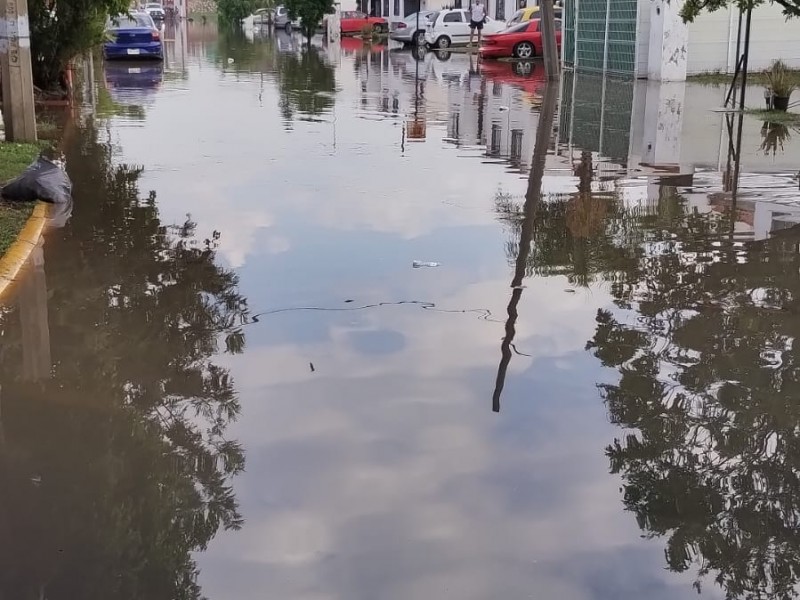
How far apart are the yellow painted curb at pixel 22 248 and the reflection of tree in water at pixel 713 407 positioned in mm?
4447

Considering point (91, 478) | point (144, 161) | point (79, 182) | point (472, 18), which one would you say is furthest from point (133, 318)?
point (472, 18)

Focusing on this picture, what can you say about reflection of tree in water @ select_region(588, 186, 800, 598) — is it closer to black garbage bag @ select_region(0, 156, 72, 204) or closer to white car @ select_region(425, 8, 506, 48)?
black garbage bag @ select_region(0, 156, 72, 204)

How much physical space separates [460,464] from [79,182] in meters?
8.66

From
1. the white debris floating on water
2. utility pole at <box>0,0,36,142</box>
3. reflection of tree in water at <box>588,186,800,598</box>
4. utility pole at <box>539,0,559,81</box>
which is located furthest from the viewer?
utility pole at <box>539,0,559,81</box>

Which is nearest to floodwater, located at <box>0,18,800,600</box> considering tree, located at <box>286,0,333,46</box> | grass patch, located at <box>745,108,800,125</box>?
grass patch, located at <box>745,108,800,125</box>

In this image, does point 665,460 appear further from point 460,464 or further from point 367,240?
point 367,240

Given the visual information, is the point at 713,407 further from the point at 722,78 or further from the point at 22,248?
the point at 722,78

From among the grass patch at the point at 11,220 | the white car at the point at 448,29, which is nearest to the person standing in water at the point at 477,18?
the white car at the point at 448,29

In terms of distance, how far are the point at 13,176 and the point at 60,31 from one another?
1029 centimetres

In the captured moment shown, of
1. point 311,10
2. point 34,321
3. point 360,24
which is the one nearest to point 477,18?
point 311,10

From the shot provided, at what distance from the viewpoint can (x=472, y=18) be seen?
47.0 metres

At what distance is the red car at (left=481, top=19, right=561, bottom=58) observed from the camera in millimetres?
39469

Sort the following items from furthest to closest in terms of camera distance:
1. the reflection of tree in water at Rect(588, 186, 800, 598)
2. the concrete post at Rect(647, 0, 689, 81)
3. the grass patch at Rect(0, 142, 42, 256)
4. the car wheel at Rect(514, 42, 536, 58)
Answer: the car wheel at Rect(514, 42, 536, 58) → the concrete post at Rect(647, 0, 689, 81) → the grass patch at Rect(0, 142, 42, 256) → the reflection of tree in water at Rect(588, 186, 800, 598)

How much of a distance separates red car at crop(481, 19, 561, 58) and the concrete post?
10917 millimetres
